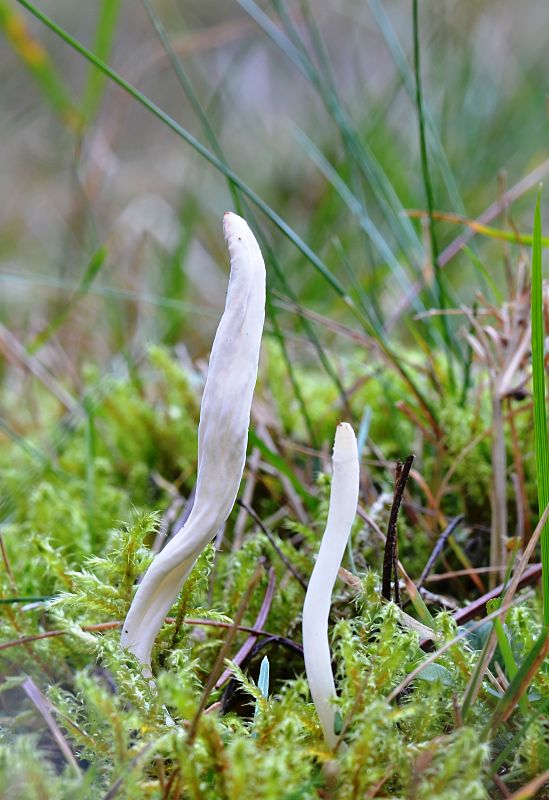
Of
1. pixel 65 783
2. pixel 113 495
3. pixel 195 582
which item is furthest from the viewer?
pixel 113 495

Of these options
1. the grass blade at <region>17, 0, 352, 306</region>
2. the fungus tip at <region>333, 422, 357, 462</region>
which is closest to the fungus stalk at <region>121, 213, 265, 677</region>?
the fungus tip at <region>333, 422, 357, 462</region>

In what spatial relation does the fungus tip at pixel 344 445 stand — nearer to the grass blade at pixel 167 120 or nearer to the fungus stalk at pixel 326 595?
the fungus stalk at pixel 326 595

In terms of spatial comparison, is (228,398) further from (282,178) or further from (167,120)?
(282,178)

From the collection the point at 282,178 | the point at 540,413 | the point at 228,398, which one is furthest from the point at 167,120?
the point at 282,178

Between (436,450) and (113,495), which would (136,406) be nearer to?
(113,495)

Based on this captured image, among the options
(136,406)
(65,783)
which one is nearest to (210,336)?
(136,406)

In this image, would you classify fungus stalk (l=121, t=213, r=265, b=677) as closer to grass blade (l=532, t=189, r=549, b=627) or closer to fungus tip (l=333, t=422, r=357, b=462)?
fungus tip (l=333, t=422, r=357, b=462)
